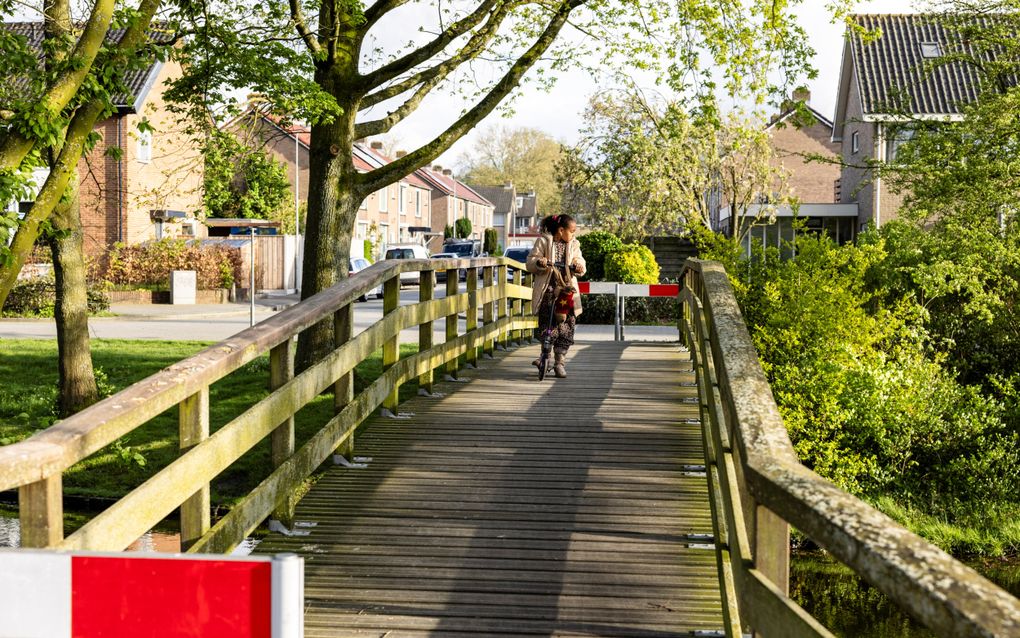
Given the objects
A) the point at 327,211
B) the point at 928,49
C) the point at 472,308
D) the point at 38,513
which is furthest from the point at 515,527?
the point at 928,49

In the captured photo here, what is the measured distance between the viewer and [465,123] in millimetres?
13594

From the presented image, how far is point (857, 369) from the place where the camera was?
1263 centimetres

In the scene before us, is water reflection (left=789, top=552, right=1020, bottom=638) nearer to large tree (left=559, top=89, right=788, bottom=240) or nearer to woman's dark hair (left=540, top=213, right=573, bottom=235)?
woman's dark hair (left=540, top=213, right=573, bottom=235)

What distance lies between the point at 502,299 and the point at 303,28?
3622mm

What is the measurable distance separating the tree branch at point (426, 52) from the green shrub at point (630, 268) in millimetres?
12291

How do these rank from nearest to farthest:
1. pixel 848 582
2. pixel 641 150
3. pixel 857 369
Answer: pixel 848 582 < pixel 857 369 < pixel 641 150

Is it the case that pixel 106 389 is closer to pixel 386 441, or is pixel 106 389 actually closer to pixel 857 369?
pixel 386 441

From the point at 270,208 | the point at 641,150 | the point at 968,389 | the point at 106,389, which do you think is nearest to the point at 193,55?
the point at 106,389

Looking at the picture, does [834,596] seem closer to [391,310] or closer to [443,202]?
[391,310]

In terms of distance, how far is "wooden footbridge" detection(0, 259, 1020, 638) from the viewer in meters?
2.78

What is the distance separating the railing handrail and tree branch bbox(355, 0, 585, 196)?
6333 mm

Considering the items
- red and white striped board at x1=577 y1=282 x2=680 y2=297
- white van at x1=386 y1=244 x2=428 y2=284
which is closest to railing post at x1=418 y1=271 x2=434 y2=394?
red and white striped board at x1=577 y1=282 x2=680 y2=297

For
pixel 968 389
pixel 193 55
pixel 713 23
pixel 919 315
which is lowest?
pixel 968 389

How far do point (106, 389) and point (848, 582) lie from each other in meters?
8.49
